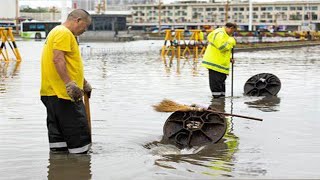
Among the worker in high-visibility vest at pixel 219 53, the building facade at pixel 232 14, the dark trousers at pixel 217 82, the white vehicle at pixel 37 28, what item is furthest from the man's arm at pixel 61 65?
the building facade at pixel 232 14

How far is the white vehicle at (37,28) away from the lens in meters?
78.1

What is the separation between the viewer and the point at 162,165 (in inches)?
256

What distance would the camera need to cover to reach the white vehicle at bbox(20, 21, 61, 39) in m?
78.1

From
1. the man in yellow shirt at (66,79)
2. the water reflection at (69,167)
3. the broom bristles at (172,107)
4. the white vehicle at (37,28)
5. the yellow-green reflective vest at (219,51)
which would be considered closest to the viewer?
the water reflection at (69,167)

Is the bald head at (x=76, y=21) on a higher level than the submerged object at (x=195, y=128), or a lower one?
higher

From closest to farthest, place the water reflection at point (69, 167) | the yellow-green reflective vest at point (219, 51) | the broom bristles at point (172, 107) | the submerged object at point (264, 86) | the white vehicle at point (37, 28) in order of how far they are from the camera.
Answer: the water reflection at point (69, 167), the broom bristles at point (172, 107), the yellow-green reflective vest at point (219, 51), the submerged object at point (264, 86), the white vehicle at point (37, 28)

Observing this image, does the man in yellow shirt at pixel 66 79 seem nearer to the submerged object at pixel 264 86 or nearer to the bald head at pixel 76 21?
the bald head at pixel 76 21

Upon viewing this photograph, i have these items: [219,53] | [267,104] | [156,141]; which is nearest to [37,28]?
[219,53]

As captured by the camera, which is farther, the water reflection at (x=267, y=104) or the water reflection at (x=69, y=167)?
the water reflection at (x=267, y=104)

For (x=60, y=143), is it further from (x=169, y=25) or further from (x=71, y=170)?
(x=169, y=25)

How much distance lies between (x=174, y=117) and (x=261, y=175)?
2.01m

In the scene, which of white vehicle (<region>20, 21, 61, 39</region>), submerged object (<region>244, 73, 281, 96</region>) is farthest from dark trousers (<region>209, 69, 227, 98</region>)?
white vehicle (<region>20, 21, 61, 39</region>)

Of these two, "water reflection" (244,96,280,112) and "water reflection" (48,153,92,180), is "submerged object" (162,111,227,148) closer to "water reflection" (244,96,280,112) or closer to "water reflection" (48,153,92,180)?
"water reflection" (48,153,92,180)

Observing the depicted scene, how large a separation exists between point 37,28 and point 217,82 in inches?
2778
